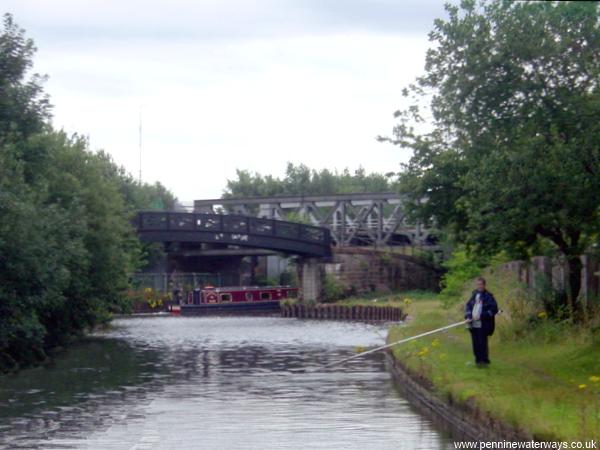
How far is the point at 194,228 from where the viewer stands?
231ft

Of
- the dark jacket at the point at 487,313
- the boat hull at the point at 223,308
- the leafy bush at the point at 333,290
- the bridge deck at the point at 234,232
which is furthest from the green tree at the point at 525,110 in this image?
the boat hull at the point at 223,308

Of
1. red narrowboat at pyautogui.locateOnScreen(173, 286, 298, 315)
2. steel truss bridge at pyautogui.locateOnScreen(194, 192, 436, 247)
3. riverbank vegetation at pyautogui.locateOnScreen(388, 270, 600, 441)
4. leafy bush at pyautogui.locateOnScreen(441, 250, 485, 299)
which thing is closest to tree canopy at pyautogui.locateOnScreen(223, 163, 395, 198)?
steel truss bridge at pyautogui.locateOnScreen(194, 192, 436, 247)

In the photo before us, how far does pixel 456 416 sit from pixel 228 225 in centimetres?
5543

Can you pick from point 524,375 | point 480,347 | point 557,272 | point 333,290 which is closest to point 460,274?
point 557,272

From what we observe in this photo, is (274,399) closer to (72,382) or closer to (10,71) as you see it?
(72,382)

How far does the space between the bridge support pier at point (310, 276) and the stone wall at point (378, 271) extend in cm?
80

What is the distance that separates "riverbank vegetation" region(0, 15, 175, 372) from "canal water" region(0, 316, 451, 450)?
4.12ft

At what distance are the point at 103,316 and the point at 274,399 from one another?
80.0ft

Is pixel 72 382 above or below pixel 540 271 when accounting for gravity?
below

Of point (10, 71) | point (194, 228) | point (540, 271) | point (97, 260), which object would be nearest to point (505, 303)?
point (540, 271)

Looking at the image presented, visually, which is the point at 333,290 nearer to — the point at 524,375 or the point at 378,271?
the point at 378,271

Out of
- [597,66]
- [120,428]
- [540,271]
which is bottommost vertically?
[120,428]

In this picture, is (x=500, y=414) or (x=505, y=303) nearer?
(x=500, y=414)

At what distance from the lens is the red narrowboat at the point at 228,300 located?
76125 mm
